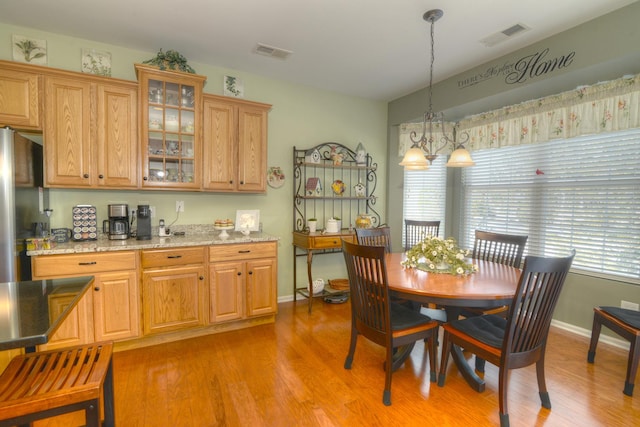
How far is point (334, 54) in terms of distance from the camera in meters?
3.08

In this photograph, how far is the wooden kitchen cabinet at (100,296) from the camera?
2350 mm

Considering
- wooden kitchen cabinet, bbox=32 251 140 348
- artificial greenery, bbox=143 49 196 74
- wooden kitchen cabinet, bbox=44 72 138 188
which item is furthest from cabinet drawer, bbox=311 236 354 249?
artificial greenery, bbox=143 49 196 74

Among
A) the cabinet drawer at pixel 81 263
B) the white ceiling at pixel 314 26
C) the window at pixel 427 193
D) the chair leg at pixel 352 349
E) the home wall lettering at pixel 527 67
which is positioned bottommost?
the chair leg at pixel 352 349

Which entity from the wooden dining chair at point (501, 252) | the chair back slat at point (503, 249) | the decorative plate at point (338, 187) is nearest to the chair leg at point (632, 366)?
the wooden dining chair at point (501, 252)

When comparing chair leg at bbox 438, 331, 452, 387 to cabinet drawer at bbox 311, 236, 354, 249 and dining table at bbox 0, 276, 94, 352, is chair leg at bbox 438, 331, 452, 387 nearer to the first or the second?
cabinet drawer at bbox 311, 236, 354, 249

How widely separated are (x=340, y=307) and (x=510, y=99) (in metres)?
3.11

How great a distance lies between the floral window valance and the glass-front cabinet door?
132 inches

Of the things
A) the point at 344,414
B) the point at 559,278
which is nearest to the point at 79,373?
the point at 344,414

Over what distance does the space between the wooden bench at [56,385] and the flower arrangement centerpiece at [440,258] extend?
2.04 m

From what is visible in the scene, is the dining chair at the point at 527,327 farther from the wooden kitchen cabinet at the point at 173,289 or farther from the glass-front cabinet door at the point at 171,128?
→ the glass-front cabinet door at the point at 171,128

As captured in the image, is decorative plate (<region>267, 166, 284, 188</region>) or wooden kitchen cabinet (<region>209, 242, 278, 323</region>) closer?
wooden kitchen cabinet (<region>209, 242, 278, 323</region>)

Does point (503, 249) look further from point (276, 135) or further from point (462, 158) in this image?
point (276, 135)

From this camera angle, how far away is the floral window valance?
8.86 feet

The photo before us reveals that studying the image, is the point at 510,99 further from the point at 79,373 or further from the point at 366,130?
the point at 79,373
